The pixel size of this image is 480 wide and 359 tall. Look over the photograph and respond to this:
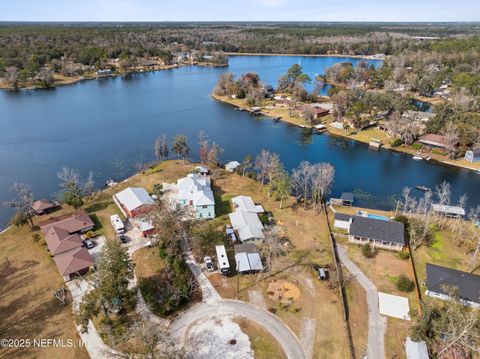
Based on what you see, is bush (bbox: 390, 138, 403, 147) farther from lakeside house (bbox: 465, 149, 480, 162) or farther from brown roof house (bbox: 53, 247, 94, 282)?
brown roof house (bbox: 53, 247, 94, 282)

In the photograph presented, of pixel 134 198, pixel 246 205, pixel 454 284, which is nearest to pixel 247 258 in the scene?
pixel 246 205

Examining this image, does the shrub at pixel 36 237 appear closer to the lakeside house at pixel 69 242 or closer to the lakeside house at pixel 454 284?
the lakeside house at pixel 69 242

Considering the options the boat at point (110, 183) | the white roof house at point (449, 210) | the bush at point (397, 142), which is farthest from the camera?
the bush at point (397, 142)

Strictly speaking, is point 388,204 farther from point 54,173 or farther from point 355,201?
point 54,173

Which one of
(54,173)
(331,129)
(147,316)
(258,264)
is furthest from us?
(331,129)

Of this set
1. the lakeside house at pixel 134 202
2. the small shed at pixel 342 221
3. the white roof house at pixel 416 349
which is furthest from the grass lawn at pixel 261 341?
the lakeside house at pixel 134 202

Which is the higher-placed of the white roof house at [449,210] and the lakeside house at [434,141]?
the lakeside house at [434,141]

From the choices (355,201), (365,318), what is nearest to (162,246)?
(365,318)
